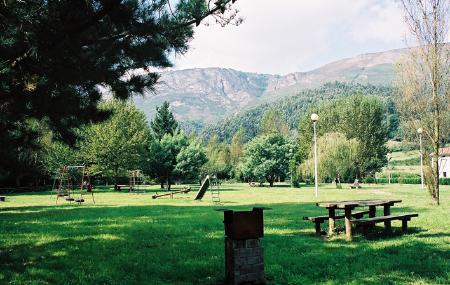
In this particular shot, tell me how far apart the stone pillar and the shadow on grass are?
346 mm

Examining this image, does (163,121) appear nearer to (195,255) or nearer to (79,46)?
(195,255)

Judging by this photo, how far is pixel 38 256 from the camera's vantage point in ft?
24.0

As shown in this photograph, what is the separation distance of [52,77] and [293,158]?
5047cm

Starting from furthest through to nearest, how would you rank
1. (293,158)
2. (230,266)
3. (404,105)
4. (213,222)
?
(293,158)
(404,105)
(213,222)
(230,266)

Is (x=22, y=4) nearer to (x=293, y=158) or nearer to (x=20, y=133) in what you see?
(x=20, y=133)

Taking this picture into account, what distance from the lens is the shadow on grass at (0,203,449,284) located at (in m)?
5.93

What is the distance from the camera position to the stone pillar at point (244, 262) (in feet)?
17.7

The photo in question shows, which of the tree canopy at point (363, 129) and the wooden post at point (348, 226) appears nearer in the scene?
the wooden post at point (348, 226)

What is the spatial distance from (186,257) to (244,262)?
1.97 meters

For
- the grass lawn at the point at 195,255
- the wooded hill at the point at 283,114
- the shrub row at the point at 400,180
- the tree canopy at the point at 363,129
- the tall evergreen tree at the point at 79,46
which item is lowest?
the grass lawn at the point at 195,255

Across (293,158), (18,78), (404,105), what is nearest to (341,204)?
(18,78)

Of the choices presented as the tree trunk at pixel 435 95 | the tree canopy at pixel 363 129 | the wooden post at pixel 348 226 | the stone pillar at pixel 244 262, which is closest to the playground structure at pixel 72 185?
the wooden post at pixel 348 226

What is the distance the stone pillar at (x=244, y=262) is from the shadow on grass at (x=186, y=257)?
35 centimetres

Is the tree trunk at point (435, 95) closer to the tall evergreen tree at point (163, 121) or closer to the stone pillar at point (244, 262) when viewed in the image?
the stone pillar at point (244, 262)
